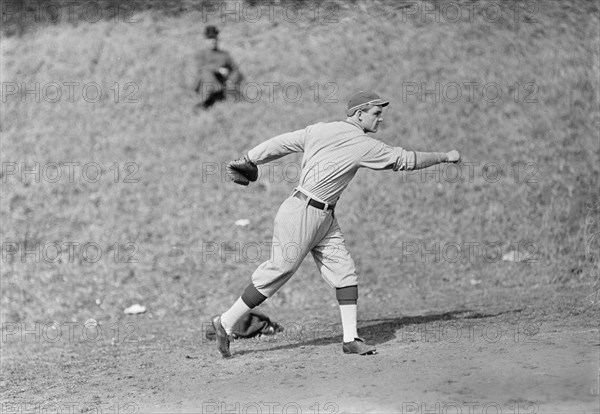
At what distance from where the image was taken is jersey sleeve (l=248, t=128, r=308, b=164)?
7.34 m

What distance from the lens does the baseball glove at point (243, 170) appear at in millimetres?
7477

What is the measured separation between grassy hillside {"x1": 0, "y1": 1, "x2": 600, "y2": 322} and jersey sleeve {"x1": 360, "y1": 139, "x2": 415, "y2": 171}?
3291mm

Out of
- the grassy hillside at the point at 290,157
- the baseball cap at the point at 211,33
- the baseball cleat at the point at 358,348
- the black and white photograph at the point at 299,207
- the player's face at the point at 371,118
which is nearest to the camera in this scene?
the black and white photograph at the point at 299,207

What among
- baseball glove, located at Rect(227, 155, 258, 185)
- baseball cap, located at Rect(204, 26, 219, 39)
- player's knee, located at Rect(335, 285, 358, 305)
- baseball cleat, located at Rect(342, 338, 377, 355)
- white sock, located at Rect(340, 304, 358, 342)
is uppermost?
baseball cap, located at Rect(204, 26, 219, 39)

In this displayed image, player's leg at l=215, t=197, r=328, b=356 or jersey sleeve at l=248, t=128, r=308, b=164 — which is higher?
jersey sleeve at l=248, t=128, r=308, b=164

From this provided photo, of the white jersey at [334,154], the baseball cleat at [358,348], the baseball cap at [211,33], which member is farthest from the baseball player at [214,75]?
the baseball cleat at [358,348]

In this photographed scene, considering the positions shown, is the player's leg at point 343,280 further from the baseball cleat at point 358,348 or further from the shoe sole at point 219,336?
the shoe sole at point 219,336

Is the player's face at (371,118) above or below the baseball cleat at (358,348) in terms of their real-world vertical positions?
above

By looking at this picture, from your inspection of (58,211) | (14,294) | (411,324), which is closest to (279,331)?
(411,324)

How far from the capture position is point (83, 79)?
17188 millimetres

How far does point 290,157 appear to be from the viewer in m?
14.5

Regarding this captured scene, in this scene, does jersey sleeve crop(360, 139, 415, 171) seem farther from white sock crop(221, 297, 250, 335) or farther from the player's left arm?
white sock crop(221, 297, 250, 335)

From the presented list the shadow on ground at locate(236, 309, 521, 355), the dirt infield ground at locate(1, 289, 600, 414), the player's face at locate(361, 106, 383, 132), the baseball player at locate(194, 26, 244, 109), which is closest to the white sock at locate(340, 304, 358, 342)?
the dirt infield ground at locate(1, 289, 600, 414)

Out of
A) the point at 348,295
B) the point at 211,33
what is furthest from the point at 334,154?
the point at 211,33
